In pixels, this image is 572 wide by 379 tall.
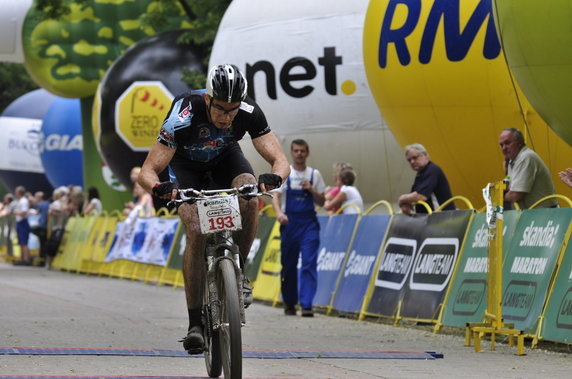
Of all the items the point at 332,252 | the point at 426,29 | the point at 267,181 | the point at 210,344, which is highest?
the point at 426,29

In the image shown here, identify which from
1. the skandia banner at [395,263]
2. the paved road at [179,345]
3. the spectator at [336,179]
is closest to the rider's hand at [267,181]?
the paved road at [179,345]

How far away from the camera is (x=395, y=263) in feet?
44.4

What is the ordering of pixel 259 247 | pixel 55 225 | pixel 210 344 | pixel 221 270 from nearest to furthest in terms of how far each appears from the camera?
pixel 221 270, pixel 210 344, pixel 259 247, pixel 55 225

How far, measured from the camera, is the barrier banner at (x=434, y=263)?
1232 cm

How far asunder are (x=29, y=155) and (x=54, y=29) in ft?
58.5

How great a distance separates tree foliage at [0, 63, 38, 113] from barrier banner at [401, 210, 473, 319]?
233ft

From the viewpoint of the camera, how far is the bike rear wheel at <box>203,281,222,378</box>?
7840 mm

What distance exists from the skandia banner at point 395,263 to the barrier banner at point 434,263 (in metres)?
0.14

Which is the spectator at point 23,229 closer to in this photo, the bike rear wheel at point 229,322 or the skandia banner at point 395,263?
the skandia banner at point 395,263

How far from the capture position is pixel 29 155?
48031mm

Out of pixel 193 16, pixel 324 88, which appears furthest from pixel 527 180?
pixel 193 16

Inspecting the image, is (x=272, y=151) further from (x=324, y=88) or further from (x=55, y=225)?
(x=55, y=225)

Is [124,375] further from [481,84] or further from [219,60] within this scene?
[219,60]

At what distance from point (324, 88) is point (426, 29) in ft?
14.7
